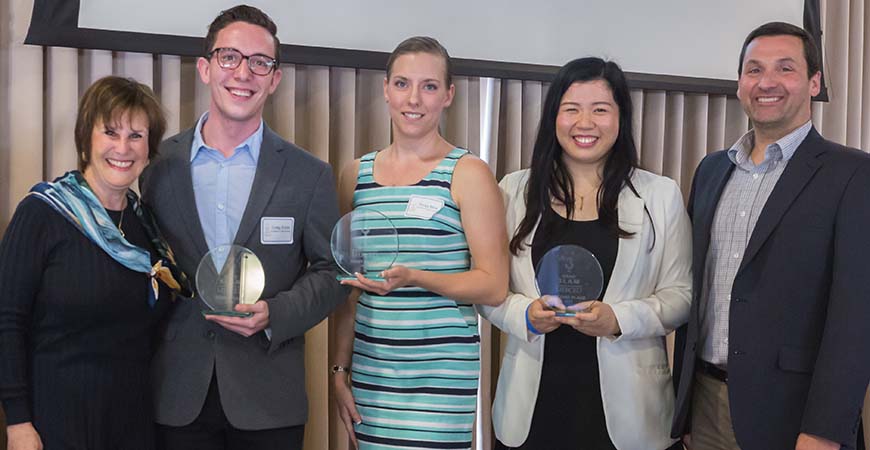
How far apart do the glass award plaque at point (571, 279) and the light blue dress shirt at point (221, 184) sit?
800 mm

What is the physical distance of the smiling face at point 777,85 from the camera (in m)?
2.14

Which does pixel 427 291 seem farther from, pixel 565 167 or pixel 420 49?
pixel 420 49

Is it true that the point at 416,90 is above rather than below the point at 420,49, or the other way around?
below

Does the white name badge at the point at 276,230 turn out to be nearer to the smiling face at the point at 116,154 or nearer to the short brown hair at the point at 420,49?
the smiling face at the point at 116,154

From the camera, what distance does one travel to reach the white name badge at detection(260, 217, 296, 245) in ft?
6.46

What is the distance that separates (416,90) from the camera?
209cm

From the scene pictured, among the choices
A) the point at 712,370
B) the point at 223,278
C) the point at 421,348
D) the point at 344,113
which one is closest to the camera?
the point at 223,278

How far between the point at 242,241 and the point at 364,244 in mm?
300

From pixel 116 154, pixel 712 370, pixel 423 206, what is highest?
pixel 116 154

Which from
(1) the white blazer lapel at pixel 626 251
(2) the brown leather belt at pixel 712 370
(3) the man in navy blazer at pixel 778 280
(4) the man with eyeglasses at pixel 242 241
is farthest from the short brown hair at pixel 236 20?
(2) the brown leather belt at pixel 712 370

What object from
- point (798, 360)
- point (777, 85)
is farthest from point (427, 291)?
point (777, 85)

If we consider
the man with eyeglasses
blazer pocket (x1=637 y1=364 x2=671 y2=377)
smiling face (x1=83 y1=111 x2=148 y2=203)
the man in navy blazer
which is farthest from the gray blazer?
the man in navy blazer

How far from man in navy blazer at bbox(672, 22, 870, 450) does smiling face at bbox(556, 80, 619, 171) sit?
37 centimetres

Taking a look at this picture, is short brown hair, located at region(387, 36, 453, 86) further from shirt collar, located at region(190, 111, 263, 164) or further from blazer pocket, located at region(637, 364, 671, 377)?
blazer pocket, located at region(637, 364, 671, 377)
